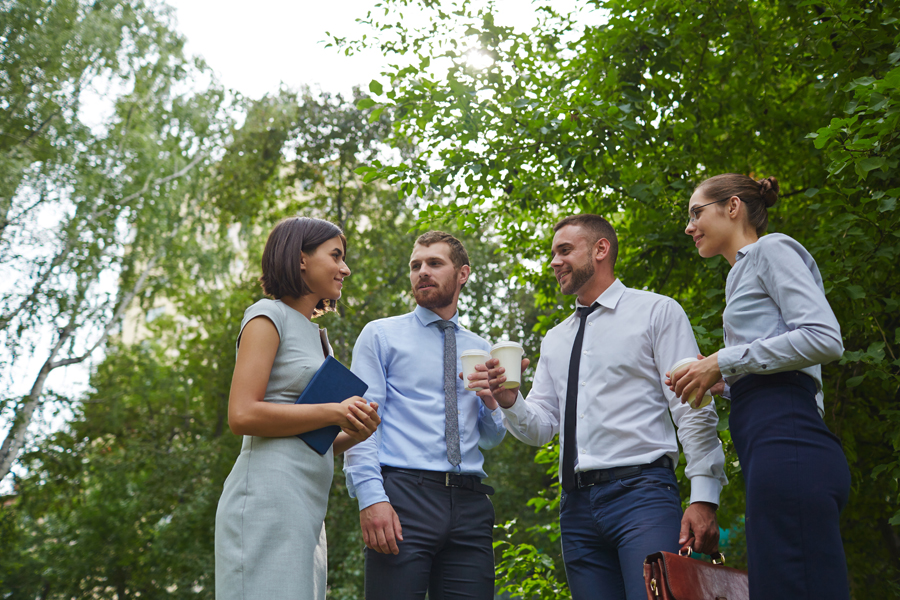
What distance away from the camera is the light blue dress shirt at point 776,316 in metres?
2.23

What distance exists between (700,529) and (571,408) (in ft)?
2.38

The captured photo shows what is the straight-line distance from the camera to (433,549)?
114 inches

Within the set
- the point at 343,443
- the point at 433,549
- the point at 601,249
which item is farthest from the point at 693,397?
the point at 343,443

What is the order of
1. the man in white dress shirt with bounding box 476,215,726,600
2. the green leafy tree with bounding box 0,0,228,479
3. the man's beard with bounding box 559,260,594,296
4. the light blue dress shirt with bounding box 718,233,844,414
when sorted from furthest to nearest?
the green leafy tree with bounding box 0,0,228,479, the man's beard with bounding box 559,260,594,296, the man in white dress shirt with bounding box 476,215,726,600, the light blue dress shirt with bounding box 718,233,844,414

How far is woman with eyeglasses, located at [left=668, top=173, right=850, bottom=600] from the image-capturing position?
7.00 feet

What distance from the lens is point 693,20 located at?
5711 millimetres

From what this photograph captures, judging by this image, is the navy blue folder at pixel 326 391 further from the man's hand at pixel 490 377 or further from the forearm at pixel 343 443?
the man's hand at pixel 490 377

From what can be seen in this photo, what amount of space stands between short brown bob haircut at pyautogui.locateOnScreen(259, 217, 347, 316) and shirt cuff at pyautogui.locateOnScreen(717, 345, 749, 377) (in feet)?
4.81

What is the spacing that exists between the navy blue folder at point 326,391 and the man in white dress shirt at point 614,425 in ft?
2.05

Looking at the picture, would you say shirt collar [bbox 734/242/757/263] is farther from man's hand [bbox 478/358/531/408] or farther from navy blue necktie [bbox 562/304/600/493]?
man's hand [bbox 478/358/531/408]

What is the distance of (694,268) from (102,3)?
17.8m

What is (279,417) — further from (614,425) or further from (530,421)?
(614,425)

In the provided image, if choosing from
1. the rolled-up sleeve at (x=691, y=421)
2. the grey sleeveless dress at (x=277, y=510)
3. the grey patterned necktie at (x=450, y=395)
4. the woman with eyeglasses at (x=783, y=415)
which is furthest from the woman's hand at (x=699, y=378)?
the grey sleeveless dress at (x=277, y=510)

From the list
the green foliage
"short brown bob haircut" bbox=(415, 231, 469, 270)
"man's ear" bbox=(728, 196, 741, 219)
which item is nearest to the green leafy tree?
the green foliage
